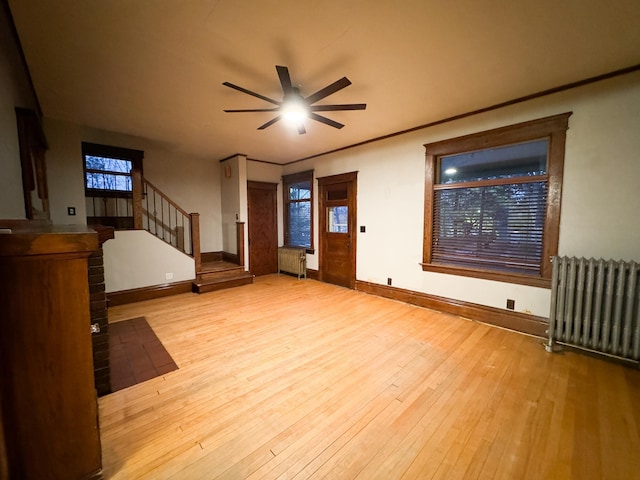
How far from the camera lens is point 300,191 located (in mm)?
6273

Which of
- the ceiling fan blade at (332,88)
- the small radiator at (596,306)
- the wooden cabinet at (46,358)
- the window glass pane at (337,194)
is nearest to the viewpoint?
the wooden cabinet at (46,358)

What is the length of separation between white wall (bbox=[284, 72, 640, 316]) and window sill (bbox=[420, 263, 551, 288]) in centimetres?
7

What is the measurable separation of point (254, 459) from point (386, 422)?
0.88 metres

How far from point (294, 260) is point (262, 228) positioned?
3.82 feet

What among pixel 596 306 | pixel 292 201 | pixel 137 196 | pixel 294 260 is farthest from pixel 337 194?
pixel 596 306

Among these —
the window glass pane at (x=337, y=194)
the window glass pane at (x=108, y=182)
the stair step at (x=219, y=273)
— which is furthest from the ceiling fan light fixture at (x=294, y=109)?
the window glass pane at (x=108, y=182)

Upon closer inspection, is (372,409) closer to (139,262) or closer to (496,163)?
(496,163)

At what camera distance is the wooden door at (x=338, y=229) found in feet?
16.7

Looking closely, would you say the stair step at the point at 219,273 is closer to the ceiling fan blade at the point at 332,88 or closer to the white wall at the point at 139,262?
the white wall at the point at 139,262

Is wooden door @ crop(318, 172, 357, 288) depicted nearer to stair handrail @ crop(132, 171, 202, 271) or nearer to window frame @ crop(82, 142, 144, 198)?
stair handrail @ crop(132, 171, 202, 271)

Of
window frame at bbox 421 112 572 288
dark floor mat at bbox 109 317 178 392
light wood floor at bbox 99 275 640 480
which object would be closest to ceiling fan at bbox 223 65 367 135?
window frame at bbox 421 112 572 288

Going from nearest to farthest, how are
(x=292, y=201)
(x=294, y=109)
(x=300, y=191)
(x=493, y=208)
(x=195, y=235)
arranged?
(x=294, y=109) → (x=493, y=208) → (x=195, y=235) → (x=300, y=191) → (x=292, y=201)

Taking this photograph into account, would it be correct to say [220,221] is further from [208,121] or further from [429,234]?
[429,234]

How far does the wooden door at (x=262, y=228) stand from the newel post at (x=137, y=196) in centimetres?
212
